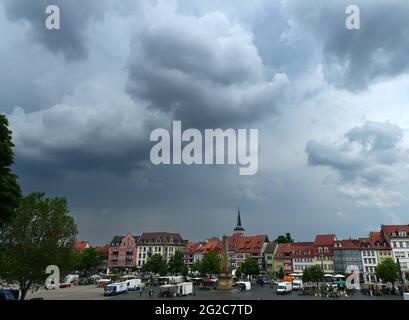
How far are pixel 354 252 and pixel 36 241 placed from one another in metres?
81.4

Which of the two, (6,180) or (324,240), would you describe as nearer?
(6,180)

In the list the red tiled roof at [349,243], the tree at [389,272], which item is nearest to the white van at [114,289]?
the tree at [389,272]

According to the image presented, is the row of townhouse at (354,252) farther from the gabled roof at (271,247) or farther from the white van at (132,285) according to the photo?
the white van at (132,285)

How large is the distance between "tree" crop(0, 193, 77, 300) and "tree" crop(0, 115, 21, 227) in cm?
792

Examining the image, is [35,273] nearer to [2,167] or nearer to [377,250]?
[2,167]

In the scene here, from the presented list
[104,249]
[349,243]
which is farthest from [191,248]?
[349,243]

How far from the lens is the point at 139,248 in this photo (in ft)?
432

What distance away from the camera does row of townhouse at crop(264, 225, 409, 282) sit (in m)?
87.9

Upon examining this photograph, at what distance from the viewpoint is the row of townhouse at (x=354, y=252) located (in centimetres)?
8788

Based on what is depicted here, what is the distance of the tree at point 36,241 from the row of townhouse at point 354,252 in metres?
71.5

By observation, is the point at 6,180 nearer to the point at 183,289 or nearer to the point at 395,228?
the point at 183,289

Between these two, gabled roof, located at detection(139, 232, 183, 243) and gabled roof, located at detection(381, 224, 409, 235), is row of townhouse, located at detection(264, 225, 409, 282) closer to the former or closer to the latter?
gabled roof, located at detection(381, 224, 409, 235)

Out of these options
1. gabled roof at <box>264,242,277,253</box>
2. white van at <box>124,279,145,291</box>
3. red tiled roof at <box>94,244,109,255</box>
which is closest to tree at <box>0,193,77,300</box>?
white van at <box>124,279,145,291</box>
